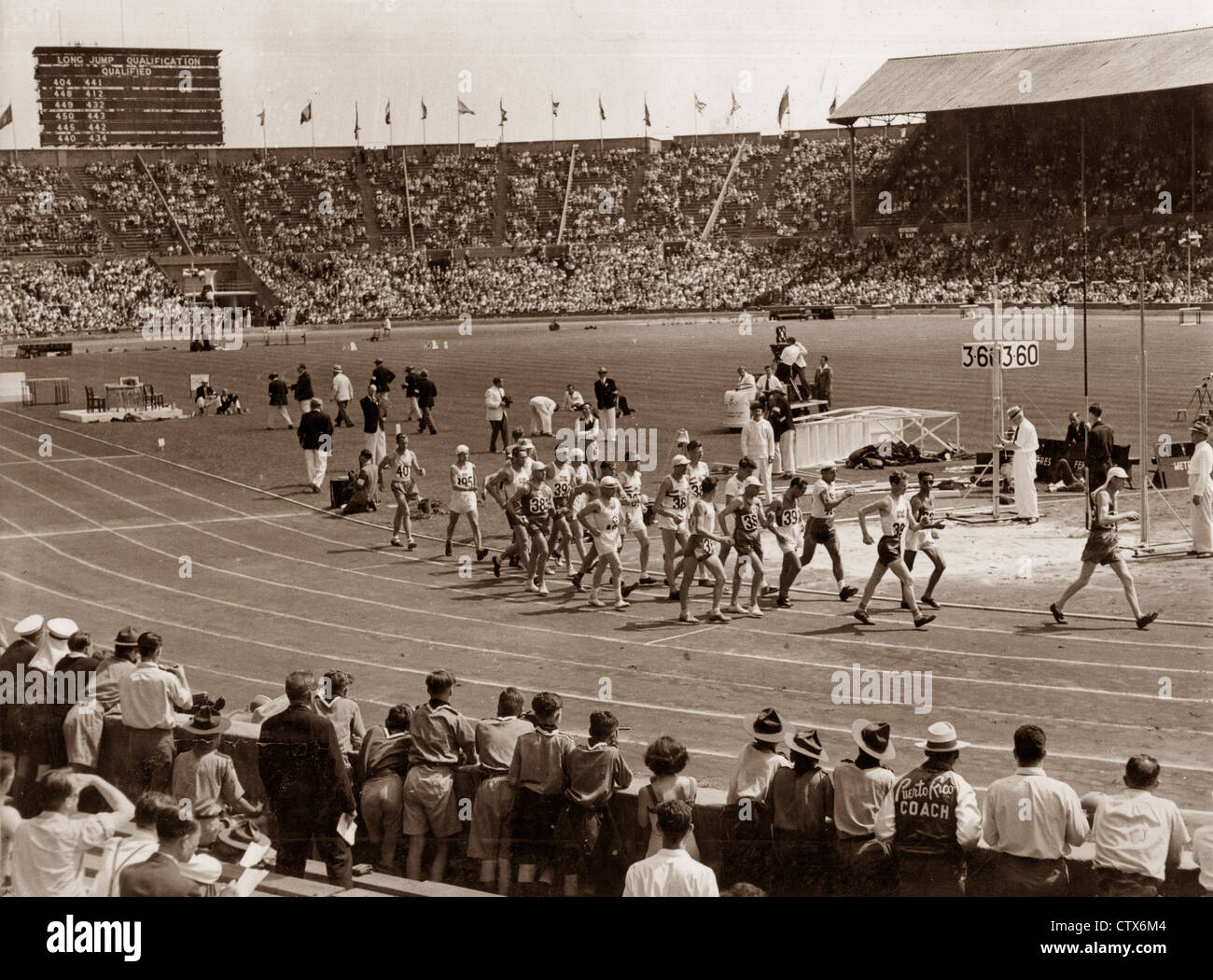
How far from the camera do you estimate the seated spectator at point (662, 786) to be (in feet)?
25.7

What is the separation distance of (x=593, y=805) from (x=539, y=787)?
360 mm

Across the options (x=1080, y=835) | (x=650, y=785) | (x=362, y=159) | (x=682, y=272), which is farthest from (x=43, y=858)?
(x=362, y=159)

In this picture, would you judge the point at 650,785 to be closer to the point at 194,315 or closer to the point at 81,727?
the point at 81,727

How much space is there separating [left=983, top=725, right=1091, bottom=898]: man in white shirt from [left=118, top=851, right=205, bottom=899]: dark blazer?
4177 mm

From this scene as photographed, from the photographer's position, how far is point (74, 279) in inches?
2968

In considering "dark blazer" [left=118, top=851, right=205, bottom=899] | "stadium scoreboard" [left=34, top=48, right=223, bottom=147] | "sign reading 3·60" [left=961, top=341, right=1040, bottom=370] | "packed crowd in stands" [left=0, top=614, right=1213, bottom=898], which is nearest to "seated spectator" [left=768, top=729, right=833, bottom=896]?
"packed crowd in stands" [left=0, top=614, right=1213, bottom=898]

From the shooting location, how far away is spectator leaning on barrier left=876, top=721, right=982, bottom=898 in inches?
301

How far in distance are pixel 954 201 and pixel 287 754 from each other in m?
71.7

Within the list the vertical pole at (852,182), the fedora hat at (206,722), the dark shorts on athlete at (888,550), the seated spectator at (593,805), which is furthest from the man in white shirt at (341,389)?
the vertical pole at (852,182)

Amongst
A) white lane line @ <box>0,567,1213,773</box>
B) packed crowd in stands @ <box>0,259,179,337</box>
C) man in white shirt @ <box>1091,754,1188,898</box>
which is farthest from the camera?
packed crowd in stands @ <box>0,259,179,337</box>

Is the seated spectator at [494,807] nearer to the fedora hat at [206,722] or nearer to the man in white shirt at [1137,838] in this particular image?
the fedora hat at [206,722]

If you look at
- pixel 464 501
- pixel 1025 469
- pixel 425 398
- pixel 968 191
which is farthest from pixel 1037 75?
pixel 464 501

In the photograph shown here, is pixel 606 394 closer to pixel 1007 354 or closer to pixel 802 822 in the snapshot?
pixel 1007 354

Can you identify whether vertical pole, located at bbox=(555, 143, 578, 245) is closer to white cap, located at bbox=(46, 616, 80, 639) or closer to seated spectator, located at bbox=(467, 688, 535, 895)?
white cap, located at bbox=(46, 616, 80, 639)
